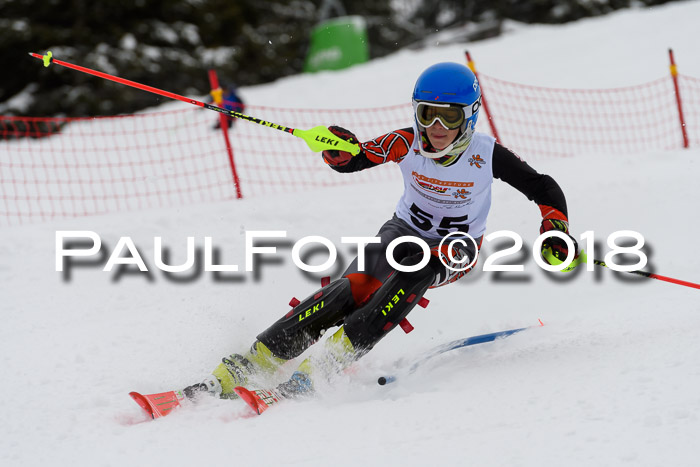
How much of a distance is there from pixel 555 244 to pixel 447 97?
0.99m

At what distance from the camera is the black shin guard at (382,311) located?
341cm

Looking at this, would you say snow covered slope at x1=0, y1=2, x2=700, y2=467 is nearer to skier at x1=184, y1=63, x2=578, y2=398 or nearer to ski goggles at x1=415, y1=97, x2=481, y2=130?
skier at x1=184, y1=63, x2=578, y2=398

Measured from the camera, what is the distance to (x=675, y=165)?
21.5 feet

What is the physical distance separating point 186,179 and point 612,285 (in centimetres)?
577

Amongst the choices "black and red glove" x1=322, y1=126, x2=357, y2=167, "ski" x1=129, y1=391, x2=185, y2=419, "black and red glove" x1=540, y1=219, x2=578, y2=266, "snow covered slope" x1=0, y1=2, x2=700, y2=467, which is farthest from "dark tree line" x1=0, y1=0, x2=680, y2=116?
"black and red glove" x1=540, y1=219, x2=578, y2=266

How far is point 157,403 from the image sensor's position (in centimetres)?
320

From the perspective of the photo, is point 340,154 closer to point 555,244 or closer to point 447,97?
point 447,97

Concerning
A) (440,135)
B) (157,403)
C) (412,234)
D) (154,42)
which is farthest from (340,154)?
(154,42)

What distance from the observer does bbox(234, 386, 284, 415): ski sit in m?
3.13

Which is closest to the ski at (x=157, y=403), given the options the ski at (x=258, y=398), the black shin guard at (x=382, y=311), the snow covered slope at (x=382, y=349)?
the snow covered slope at (x=382, y=349)

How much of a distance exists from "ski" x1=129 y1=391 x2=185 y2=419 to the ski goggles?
197 cm

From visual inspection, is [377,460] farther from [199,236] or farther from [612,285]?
[199,236]

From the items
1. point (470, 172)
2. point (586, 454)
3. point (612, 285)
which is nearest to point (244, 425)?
point (586, 454)

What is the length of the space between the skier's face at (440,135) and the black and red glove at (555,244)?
705mm
